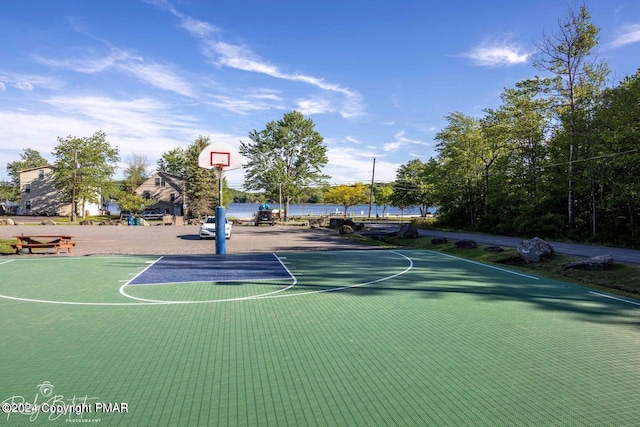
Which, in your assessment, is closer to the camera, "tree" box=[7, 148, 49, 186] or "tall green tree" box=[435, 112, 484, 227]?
"tall green tree" box=[435, 112, 484, 227]

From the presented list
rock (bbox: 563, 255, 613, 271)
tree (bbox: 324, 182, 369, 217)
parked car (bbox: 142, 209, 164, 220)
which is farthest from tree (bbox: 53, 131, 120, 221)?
rock (bbox: 563, 255, 613, 271)

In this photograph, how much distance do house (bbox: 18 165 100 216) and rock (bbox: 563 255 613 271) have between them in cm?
5619

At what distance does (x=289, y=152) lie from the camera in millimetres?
54000

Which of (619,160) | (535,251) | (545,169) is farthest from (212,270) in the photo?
(545,169)

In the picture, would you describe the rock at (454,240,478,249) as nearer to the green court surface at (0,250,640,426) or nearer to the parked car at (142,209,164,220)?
the green court surface at (0,250,640,426)

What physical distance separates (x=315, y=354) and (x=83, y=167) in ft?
163

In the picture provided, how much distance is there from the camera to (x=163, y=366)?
4.25m

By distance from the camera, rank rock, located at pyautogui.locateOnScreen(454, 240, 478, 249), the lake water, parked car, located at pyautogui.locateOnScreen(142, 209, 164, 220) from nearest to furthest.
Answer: rock, located at pyautogui.locateOnScreen(454, 240, 478, 249) < parked car, located at pyautogui.locateOnScreen(142, 209, 164, 220) < the lake water

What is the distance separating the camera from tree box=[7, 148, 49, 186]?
242 feet

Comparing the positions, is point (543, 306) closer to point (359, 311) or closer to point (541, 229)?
→ point (359, 311)

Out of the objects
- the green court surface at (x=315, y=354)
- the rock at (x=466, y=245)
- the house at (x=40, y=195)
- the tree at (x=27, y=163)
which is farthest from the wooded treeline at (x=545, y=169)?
the tree at (x=27, y=163)

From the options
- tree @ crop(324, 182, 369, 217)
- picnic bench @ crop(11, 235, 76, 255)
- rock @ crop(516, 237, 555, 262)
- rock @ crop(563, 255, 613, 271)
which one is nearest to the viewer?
rock @ crop(563, 255, 613, 271)

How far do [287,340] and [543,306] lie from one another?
5.00 metres

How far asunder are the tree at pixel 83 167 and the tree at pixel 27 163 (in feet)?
123
